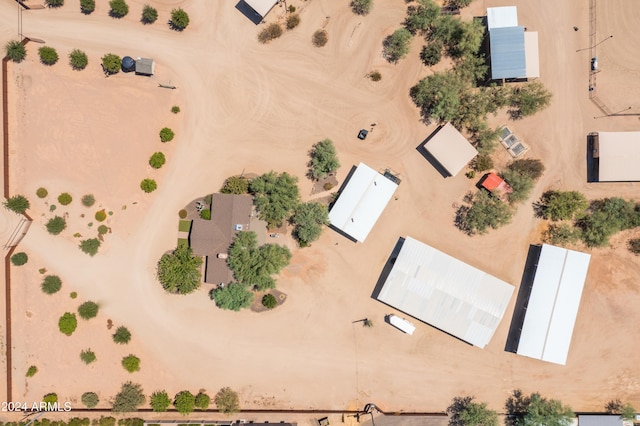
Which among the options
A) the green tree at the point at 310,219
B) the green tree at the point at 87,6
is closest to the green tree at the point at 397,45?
the green tree at the point at 310,219

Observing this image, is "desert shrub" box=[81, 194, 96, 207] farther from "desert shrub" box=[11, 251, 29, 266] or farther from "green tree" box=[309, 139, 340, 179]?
"green tree" box=[309, 139, 340, 179]

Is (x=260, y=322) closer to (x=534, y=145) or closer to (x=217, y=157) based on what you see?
(x=217, y=157)

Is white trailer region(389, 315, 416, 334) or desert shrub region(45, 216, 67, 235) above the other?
desert shrub region(45, 216, 67, 235)

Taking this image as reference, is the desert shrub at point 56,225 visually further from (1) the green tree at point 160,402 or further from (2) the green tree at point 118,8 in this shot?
(2) the green tree at point 118,8

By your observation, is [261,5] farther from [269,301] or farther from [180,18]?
[269,301]

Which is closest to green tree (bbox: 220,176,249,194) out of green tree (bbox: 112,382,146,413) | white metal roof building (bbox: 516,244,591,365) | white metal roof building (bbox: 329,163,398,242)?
white metal roof building (bbox: 329,163,398,242)

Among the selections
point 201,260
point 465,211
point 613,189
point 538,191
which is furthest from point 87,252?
point 613,189

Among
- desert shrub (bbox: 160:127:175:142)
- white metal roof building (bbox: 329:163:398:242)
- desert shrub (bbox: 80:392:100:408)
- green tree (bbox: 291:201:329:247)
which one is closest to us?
white metal roof building (bbox: 329:163:398:242)

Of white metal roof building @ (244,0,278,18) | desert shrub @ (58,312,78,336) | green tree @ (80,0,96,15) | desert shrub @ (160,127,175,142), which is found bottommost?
desert shrub @ (58,312,78,336)
